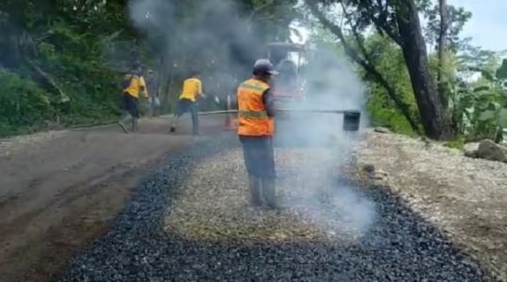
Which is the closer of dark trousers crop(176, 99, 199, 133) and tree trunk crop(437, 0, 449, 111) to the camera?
dark trousers crop(176, 99, 199, 133)

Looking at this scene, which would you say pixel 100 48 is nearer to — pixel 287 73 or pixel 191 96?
pixel 287 73

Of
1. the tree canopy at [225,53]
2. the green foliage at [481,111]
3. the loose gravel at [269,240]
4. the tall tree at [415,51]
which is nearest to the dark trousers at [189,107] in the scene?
the tree canopy at [225,53]

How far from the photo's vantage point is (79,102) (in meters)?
20.7

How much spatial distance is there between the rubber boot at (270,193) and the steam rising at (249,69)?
2.29 meters

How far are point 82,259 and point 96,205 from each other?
2130 mm

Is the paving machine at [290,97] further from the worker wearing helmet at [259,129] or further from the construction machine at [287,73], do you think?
the worker wearing helmet at [259,129]

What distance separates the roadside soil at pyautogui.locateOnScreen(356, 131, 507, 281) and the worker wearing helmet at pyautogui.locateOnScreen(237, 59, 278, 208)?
163 cm

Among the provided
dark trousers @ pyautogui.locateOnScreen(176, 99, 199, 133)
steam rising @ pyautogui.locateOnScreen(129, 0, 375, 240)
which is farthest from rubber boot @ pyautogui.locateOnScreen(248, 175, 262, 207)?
dark trousers @ pyautogui.locateOnScreen(176, 99, 199, 133)

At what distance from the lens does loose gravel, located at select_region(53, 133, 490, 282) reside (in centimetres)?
532

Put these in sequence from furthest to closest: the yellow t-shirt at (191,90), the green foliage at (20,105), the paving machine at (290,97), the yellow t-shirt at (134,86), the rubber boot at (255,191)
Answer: the green foliage at (20,105), the yellow t-shirt at (134,86), the yellow t-shirt at (191,90), the paving machine at (290,97), the rubber boot at (255,191)

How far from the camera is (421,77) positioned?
1750 cm

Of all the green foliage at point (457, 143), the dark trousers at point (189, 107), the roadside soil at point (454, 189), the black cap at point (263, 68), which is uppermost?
the black cap at point (263, 68)

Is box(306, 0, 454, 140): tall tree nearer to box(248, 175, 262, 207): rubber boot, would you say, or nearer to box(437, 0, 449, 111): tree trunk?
box(437, 0, 449, 111): tree trunk

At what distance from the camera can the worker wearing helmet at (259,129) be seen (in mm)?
7363
